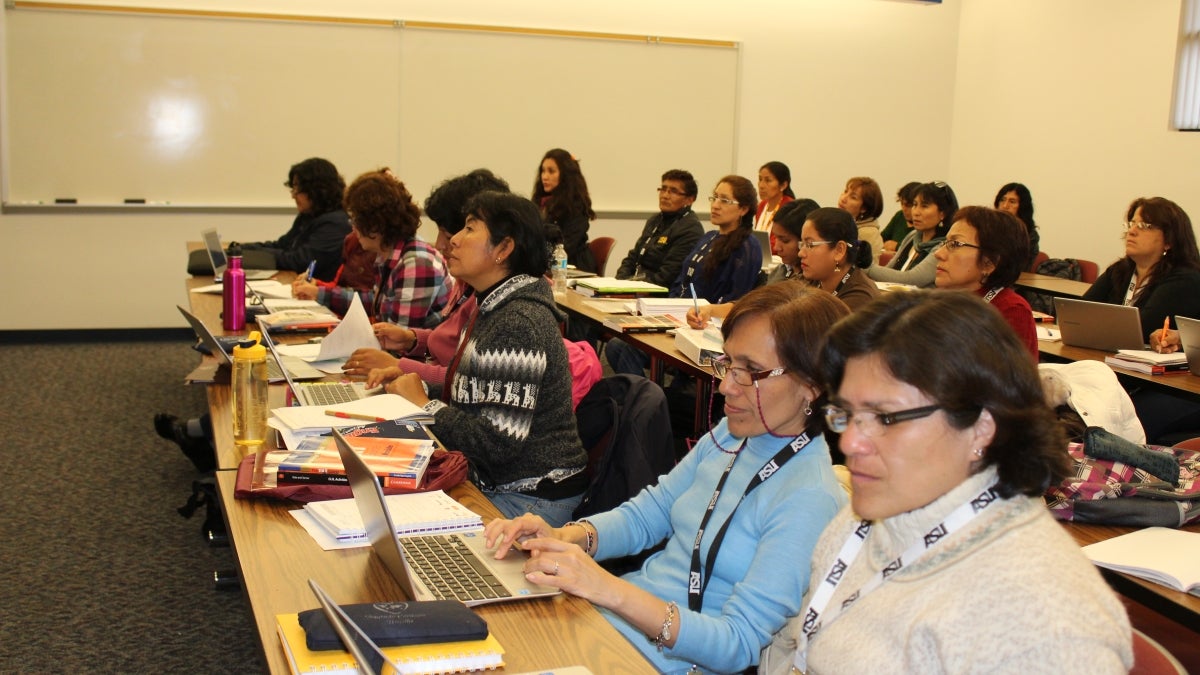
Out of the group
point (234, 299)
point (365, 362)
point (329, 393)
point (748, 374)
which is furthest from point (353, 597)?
point (234, 299)

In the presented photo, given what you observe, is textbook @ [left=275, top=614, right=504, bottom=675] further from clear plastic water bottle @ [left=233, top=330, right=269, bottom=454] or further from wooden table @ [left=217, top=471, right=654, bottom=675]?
clear plastic water bottle @ [left=233, top=330, right=269, bottom=454]

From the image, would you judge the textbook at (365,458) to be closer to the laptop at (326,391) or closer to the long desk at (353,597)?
the long desk at (353,597)

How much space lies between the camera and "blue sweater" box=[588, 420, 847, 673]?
1.59 meters

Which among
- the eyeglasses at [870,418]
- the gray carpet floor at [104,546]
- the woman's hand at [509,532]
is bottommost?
the gray carpet floor at [104,546]

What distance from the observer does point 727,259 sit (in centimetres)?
533

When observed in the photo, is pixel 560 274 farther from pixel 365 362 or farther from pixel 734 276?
pixel 365 362

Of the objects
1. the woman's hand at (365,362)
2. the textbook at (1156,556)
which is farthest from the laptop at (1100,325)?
the woman's hand at (365,362)

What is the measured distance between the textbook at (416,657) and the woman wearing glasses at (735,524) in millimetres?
235

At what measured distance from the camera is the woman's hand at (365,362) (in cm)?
309

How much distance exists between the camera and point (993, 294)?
3.52 m

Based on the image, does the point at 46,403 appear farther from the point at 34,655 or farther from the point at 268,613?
the point at 268,613

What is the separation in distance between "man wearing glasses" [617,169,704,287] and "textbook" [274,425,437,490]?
388 cm

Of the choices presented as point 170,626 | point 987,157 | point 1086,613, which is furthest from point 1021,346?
point 987,157

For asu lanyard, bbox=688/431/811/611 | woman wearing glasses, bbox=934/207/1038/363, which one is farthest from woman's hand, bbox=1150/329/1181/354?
asu lanyard, bbox=688/431/811/611
